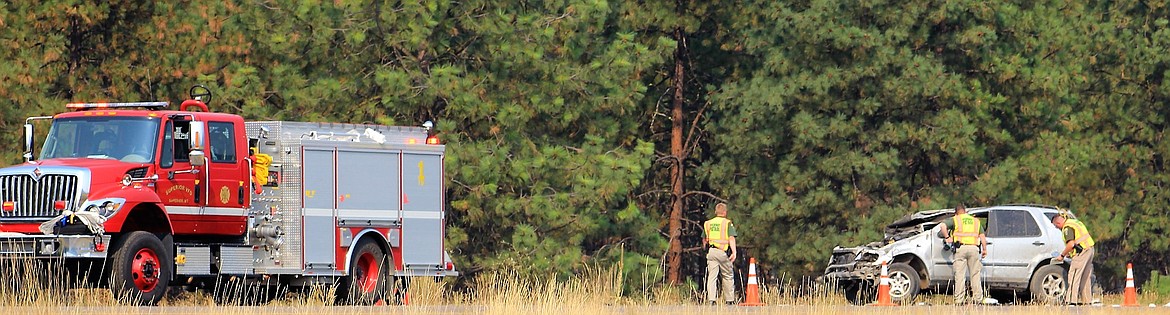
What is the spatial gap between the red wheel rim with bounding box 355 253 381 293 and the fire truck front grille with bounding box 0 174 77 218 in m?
3.79

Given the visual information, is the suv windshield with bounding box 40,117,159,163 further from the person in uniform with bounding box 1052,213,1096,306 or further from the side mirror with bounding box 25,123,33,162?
the person in uniform with bounding box 1052,213,1096,306

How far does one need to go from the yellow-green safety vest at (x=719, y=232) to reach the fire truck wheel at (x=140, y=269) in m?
6.84

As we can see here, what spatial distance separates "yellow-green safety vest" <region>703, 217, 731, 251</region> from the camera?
81.1 feet

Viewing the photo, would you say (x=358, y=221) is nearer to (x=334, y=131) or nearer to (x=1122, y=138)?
(x=334, y=131)

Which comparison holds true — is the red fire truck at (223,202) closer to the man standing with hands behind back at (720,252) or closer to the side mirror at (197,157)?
the side mirror at (197,157)

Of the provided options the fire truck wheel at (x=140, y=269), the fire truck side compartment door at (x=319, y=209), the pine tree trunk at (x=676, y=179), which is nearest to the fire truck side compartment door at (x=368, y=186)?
the fire truck side compartment door at (x=319, y=209)

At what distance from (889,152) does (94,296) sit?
73.0 feet

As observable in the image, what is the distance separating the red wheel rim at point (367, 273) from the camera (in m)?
22.9

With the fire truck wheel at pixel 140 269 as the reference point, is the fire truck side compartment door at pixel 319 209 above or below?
above

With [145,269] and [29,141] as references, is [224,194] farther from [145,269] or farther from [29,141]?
[29,141]

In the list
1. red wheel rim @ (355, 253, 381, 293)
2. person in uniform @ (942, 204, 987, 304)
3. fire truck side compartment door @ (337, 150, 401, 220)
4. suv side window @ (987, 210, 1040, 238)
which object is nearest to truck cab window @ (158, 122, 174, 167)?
fire truck side compartment door @ (337, 150, 401, 220)

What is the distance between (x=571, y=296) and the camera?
19984 mm

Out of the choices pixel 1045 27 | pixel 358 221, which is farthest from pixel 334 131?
pixel 1045 27

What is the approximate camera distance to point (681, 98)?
45.0 meters
